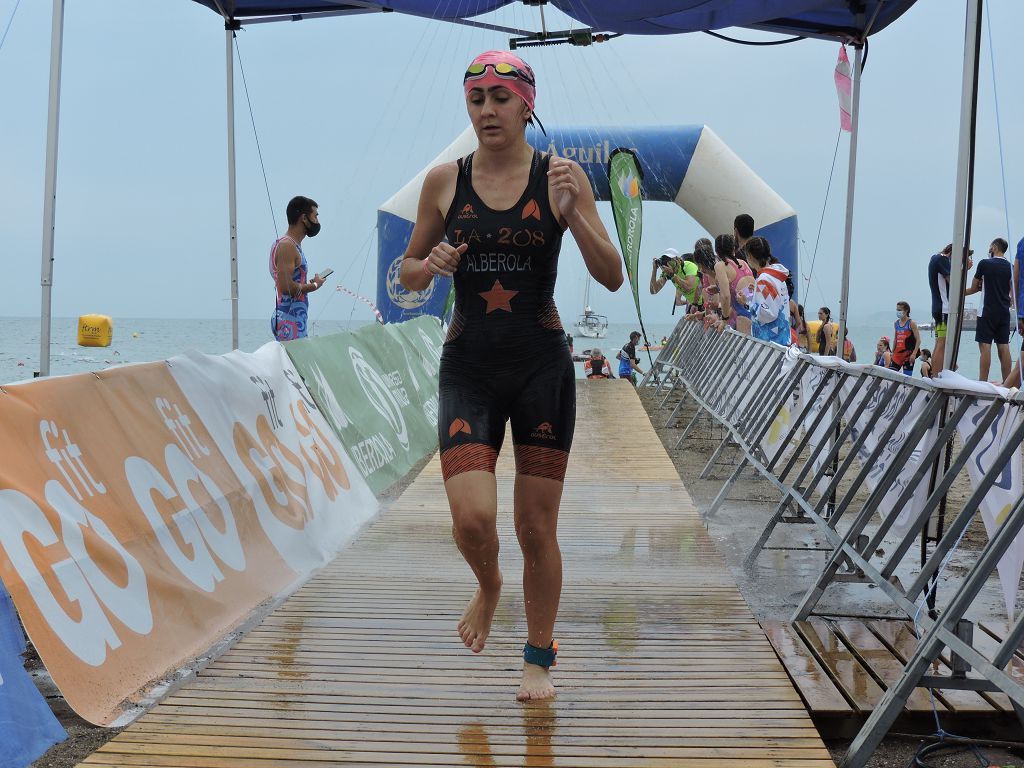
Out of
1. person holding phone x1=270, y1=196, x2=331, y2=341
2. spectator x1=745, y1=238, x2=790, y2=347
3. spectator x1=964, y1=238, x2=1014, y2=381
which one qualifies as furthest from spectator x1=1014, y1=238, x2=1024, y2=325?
person holding phone x1=270, y1=196, x2=331, y2=341

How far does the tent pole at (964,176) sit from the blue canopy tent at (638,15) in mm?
4420

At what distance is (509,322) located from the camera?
338 cm

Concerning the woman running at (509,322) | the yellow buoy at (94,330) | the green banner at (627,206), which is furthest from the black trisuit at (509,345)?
the green banner at (627,206)

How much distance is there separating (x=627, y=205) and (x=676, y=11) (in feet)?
8.63

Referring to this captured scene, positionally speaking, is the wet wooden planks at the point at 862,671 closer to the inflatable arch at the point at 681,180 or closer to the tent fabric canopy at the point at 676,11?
the tent fabric canopy at the point at 676,11

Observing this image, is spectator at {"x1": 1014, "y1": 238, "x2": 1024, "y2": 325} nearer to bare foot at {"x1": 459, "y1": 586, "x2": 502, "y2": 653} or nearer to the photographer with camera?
the photographer with camera

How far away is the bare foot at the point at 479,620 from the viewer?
11.6 ft

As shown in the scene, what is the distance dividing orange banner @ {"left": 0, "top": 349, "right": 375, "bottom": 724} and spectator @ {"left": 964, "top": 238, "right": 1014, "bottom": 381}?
9.49 m

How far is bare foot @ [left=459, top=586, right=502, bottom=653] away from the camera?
353 centimetres

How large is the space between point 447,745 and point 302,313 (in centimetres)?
668

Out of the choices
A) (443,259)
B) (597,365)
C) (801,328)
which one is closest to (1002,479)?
(443,259)

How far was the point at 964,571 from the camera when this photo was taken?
6.14 m

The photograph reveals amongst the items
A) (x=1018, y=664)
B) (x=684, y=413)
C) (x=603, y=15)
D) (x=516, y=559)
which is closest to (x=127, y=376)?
(x=516, y=559)

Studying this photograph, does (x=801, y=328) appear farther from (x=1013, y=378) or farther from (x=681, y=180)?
(x=1013, y=378)
